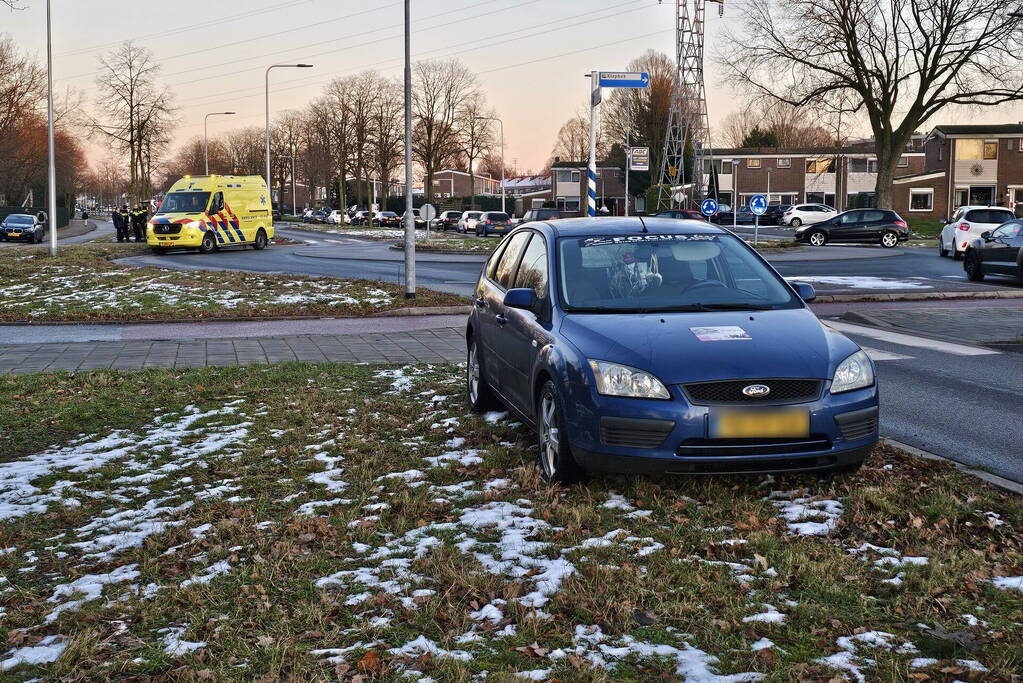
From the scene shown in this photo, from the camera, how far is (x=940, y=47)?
46250mm

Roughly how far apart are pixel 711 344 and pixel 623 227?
65.3 inches

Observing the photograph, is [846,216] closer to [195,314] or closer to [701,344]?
[195,314]

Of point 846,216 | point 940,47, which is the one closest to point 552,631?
point 846,216

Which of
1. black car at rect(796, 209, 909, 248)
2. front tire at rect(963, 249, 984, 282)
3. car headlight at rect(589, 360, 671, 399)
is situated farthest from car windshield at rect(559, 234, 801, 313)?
black car at rect(796, 209, 909, 248)

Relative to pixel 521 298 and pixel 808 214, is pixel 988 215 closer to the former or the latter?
pixel 521 298

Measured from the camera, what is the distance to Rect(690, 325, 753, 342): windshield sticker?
557 centimetres

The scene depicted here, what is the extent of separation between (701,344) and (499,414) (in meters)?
2.74

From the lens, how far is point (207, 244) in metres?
34.3

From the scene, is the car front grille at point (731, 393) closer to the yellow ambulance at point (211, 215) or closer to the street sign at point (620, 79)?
the street sign at point (620, 79)

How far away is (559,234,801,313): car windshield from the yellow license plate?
1.06 meters

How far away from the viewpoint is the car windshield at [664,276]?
20.5 ft

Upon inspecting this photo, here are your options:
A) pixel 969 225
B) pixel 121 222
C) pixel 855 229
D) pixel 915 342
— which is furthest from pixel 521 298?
pixel 855 229

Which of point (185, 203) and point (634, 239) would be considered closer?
point (634, 239)

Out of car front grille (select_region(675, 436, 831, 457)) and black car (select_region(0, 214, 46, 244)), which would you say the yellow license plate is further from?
A: black car (select_region(0, 214, 46, 244))
